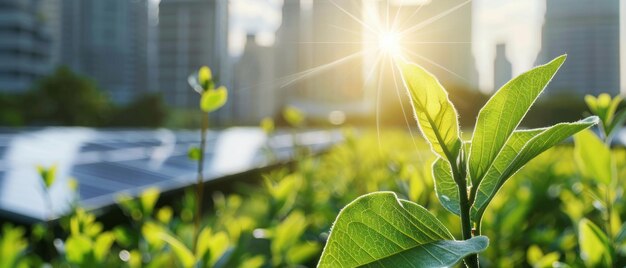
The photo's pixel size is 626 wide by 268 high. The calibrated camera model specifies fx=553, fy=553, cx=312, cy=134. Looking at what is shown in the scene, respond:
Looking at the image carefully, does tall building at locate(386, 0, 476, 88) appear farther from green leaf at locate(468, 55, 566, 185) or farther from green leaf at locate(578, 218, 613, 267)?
green leaf at locate(578, 218, 613, 267)

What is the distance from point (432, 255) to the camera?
14.8 inches

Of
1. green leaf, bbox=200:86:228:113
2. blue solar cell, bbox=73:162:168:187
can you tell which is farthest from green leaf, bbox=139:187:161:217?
blue solar cell, bbox=73:162:168:187

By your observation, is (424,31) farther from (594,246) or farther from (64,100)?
(64,100)

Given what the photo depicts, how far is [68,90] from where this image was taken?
121ft

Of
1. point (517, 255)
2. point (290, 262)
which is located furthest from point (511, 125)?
point (517, 255)

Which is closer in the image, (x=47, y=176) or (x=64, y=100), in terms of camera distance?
(x=47, y=176)

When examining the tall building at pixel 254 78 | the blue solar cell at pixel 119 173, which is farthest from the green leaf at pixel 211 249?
the tall building at pixel 254 78

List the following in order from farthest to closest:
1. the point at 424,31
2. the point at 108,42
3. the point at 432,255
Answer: the point at 108,42 < the point at 424,31 < the point at 432,255

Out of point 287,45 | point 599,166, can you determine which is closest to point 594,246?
point 599,166

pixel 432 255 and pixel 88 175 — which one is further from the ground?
pixel 432 255

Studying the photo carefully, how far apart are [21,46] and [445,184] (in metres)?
69.9

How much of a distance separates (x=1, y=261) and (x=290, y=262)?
582mm

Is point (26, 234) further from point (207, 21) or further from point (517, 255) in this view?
point (207, 21)

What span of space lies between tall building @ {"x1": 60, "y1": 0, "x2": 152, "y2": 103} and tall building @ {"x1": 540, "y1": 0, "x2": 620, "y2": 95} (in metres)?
72.8
